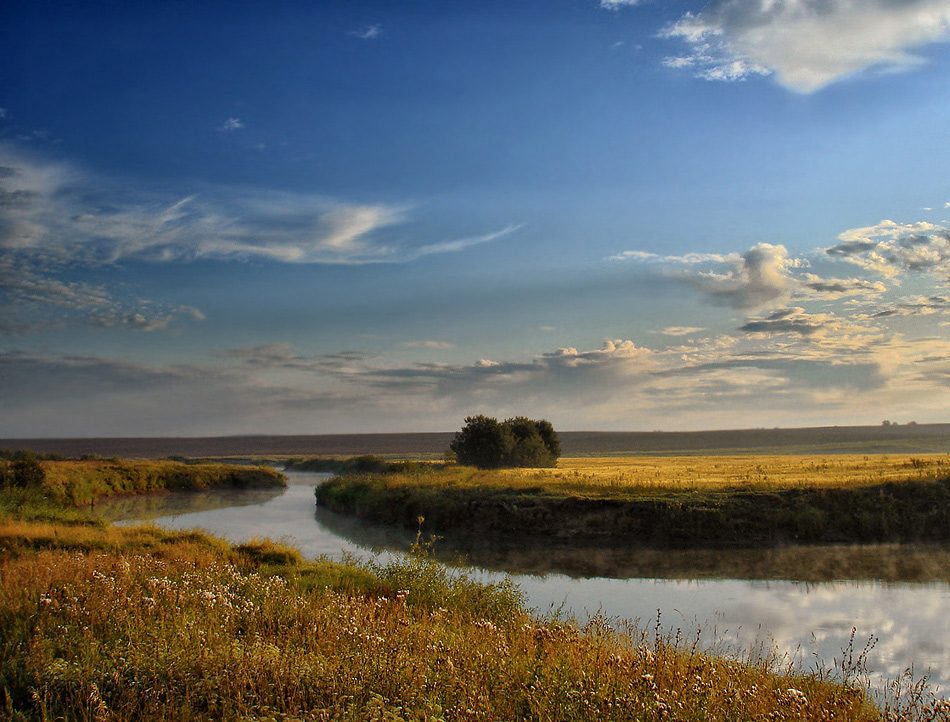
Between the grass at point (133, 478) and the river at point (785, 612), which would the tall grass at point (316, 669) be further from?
the grass at point (133, 478)

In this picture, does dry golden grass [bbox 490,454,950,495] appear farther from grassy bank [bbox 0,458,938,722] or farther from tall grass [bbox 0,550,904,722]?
tall grass [bbox 0,550,904,722]

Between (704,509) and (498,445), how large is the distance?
30.3 metres

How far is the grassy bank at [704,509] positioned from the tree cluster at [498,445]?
2146 cm

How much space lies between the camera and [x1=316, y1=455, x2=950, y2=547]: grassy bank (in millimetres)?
25125

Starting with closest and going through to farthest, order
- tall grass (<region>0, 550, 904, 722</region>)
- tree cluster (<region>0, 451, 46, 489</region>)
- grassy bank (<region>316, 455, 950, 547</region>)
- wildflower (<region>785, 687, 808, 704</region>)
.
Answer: wildflower (<region>785, 687, 808, 704</region>) → tall grass (<region>0, 550, 904, 722</region>) → grassy bank (<region>316, 455, 950, 547</region>) → tree cluster (<region>0, 451, 46, 489</region>)

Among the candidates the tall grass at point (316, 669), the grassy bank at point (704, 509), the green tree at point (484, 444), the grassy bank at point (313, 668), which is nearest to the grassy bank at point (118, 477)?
the green tree at point (484, 444)

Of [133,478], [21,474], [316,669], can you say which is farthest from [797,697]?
[133,478]

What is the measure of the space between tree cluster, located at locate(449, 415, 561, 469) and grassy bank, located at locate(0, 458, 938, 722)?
147 feet

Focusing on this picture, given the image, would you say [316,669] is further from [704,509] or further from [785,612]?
[704,509]

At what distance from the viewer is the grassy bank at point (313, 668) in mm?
5879

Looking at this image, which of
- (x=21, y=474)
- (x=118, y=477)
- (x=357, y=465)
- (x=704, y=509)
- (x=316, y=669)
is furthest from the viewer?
(x=357, y=465)

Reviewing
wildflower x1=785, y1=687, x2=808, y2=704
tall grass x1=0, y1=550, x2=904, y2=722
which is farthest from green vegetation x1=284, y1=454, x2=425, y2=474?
wildflower x1=785, y1=687, x2=808, y2=704

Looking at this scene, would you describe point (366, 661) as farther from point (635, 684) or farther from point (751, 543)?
point (751, 543)

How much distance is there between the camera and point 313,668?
656cm
